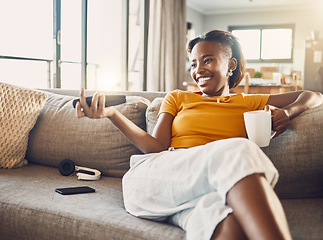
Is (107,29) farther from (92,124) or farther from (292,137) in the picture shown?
(292,137)

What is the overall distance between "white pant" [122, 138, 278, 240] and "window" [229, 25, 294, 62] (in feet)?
28.2

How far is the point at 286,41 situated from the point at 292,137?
8.67 m

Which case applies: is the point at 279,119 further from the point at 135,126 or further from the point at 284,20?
the point at 284,20

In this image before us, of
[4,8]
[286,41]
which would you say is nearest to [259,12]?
[286,41]

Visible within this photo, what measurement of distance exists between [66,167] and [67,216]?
1.83ft

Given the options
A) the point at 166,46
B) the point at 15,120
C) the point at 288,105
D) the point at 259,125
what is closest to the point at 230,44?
the point at 288,105

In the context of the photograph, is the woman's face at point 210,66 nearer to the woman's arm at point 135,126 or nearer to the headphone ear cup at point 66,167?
the woman's arm at point 135,126

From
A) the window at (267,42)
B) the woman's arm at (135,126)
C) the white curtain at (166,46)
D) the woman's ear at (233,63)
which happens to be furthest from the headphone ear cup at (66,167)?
the window at (267,42)

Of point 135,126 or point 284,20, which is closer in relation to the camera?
point 135,126

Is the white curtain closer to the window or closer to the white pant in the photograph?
the window

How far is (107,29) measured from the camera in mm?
5395

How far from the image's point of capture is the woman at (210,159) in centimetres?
97

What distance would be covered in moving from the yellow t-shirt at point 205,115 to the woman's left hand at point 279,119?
114mm

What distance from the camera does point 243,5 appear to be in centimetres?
912
